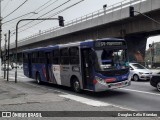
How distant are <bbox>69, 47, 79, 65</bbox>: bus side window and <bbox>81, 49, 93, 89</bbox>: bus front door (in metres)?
0.53

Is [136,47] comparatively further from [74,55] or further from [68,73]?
[74,55]

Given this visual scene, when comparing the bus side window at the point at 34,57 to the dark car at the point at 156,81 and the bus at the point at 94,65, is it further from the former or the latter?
the dark car at the point at 156,81

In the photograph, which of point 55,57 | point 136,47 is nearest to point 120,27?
point 136,47

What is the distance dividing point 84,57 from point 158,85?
4.14 meters

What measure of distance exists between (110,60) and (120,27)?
23.1m

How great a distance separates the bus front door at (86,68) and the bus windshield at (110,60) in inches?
20.0

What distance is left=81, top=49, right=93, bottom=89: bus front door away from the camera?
14205mm

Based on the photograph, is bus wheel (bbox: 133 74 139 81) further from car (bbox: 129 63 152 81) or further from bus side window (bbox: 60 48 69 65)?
bus side window (bbox: 60 48 69 65)

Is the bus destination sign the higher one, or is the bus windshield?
the bus destination sign

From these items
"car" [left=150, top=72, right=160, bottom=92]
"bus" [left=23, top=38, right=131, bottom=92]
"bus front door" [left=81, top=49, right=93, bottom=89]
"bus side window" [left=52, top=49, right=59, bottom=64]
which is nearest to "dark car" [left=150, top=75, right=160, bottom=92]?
"car" [left=150, top=72, right=160, bottom=92]

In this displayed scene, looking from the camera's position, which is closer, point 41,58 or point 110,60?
point 110,60

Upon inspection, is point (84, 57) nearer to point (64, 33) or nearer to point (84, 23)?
point (84, 23)

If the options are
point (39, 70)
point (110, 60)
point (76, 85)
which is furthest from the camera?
point (39, 70)

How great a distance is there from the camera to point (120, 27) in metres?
36.7
